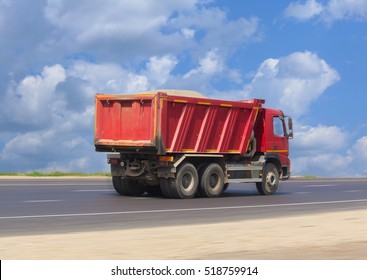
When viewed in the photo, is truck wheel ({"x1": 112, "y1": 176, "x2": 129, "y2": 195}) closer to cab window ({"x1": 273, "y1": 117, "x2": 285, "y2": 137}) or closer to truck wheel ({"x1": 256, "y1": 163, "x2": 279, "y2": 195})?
truck wheel ({"x1": 256, "y1": 163, "x2": 279, "y2": 195})

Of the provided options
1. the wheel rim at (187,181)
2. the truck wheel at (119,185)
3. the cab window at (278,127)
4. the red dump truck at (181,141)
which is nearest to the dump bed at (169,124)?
the red dump truck at (181,141)

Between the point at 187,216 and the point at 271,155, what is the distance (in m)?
10.3

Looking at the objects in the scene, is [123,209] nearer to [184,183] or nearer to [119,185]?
[184,183]

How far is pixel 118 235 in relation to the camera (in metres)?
13.4

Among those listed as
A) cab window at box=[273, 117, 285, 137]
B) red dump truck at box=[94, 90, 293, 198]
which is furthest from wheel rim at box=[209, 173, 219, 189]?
cab window at box=[273, 117, 285, 137]

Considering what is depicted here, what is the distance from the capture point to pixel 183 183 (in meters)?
24.5

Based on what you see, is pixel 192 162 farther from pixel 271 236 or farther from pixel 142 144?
pixel 271 236

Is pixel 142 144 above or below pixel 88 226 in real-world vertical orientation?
above

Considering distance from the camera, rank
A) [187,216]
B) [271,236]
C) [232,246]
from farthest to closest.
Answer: [187,216] → [271,236] → [232,246]

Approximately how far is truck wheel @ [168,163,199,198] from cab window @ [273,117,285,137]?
453 cm

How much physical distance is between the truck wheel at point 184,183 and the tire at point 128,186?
1821 millimetres

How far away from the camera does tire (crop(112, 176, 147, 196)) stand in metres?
25.8

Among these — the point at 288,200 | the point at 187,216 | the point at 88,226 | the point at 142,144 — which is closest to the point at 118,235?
the point at 88,226

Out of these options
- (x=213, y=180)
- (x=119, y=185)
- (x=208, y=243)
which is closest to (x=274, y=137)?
(x=213, y=180)
